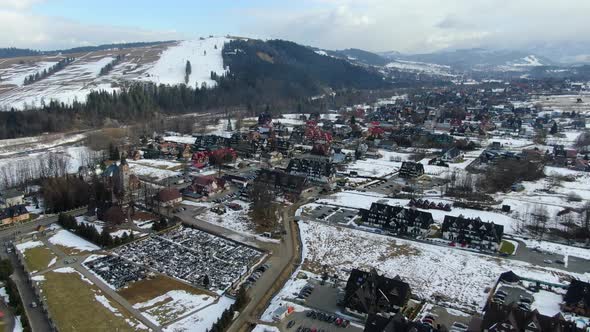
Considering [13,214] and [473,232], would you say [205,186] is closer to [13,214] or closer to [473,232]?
[13,214]

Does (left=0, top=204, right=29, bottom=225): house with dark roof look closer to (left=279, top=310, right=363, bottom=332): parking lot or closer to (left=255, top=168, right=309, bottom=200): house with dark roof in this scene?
(left=255, top=168, right=309, bottom=200): house with dark roof

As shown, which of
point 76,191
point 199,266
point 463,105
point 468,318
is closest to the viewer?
point 468,318

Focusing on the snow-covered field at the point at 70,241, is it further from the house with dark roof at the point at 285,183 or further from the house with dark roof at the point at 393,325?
the house with dark roof at the point at 393,325

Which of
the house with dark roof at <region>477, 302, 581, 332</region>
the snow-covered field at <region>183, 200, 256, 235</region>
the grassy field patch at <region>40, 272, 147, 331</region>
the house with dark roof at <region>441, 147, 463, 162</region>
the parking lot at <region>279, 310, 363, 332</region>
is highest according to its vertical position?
the house with dark roof at <region>441, 147, 463, 162</region>

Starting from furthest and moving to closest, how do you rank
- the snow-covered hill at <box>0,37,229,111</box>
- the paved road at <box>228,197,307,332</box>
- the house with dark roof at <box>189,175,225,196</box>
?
1. the snow-covered hill at <box>0,37,229,111</box>
2. the house with dark roof at <box>189,175,225,196</box>
3. the paved road at <box>228,197,307,332</box>

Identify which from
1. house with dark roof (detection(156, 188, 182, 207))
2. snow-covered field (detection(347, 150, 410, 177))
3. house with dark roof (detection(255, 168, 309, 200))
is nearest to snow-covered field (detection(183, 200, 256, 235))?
house with dark roof (detection(156, 188, 182, 207))

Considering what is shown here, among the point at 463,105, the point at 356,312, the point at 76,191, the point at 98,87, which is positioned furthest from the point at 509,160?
the point at 98,87

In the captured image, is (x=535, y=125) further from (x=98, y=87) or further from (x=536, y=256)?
(x=98, y=87)
